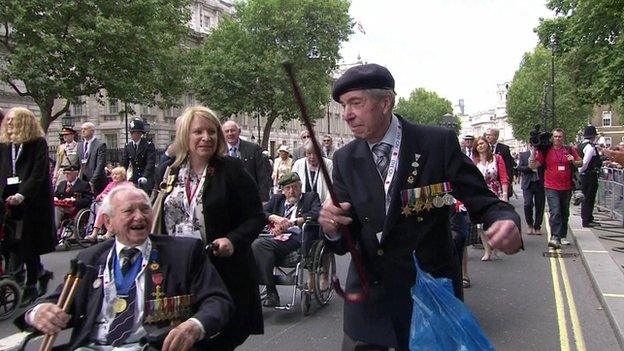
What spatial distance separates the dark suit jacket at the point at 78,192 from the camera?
11172mm

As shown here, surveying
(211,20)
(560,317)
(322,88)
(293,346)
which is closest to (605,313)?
(560,317)

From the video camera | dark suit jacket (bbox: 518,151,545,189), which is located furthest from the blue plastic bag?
dark suit jacket (bbox: 518,151,545,189)

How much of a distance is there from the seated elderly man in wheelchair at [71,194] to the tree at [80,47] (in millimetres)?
17025

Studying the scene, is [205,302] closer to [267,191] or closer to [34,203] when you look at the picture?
[34,203]

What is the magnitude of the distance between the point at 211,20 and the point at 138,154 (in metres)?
55.5

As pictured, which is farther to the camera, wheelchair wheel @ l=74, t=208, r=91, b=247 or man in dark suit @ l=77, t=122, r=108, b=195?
man in dark suit @ l=77, t=122, r=108, b=195

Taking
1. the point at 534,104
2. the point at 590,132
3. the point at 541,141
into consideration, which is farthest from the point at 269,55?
the point at 534,104

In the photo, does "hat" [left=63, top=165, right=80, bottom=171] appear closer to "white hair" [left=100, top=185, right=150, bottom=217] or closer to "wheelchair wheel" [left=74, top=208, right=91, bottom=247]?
"wheelchair wheel" [left=74, top=208, right=91, bottom=247]

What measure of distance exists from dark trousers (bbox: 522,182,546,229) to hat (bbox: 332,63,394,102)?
1044 cm

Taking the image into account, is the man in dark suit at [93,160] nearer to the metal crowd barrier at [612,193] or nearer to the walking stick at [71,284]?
the walking stick at [71,284]

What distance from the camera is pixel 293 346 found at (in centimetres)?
532

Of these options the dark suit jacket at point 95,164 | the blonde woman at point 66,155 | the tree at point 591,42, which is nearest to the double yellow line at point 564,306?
the dark suit jacket at point 95,164

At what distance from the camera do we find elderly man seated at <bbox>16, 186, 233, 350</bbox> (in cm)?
290

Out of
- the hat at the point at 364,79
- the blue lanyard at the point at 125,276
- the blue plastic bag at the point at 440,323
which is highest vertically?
the hat at the point at 364,79
